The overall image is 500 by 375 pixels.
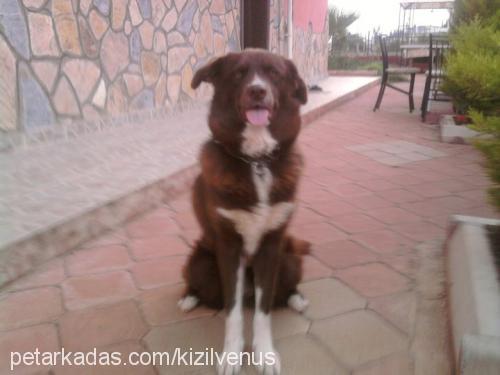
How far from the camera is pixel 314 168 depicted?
4387mm

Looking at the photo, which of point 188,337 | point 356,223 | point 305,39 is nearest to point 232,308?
point 188,337

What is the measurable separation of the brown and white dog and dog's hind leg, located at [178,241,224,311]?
0.16 meters

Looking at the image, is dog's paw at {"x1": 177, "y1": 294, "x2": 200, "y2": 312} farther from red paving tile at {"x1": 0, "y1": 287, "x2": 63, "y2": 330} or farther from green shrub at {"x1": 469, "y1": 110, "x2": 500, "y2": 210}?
green shrub at {"x1": 469, "y1": 110, "x2": 500, "y2": 210}

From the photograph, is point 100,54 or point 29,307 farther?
point 100,54

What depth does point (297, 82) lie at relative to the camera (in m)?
1.84

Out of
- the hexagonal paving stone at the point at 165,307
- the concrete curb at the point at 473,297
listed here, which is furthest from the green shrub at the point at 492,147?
the hexagonal paving stone at the point at 165,307

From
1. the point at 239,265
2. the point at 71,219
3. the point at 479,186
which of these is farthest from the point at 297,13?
the point at 239,265

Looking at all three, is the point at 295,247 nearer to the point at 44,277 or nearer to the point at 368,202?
the point at 44,277

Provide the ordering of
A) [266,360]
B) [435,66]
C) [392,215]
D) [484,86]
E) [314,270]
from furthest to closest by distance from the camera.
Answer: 1. [435,66]
2. [392,215]
3. [484,86]
4. [314,270]
5. [266,360]

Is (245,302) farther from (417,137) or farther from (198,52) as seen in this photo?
(198,52)

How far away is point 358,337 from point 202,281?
28.1 inches

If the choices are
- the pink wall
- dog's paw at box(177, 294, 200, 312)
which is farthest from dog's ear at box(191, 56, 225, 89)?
the pink wall

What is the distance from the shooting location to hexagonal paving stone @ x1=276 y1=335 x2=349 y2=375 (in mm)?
1689

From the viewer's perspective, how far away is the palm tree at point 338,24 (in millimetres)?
17105
